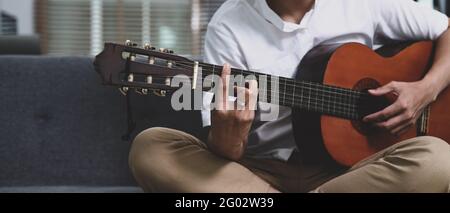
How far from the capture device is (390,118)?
4.01ft

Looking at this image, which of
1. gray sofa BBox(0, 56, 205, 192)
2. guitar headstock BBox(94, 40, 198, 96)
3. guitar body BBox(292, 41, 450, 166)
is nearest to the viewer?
guitar headstock BBox(94, 40, 198, 96)

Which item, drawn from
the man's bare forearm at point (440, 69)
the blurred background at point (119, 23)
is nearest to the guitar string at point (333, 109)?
the man's bare forearm at point (440, 69)

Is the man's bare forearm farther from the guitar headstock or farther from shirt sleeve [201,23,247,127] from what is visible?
the guitar headstock

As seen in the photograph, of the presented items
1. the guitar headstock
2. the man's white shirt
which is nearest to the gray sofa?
the man's white shirt

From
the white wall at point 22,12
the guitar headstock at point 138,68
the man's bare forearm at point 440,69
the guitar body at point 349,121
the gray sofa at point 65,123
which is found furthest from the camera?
the white wall at point 22,12

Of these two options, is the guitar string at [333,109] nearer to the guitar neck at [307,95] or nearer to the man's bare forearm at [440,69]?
the guitar neck at [307,95]

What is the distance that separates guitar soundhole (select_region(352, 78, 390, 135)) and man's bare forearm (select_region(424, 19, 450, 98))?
0.46 feet

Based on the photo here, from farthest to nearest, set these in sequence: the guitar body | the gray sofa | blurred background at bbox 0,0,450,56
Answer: blurred background at bbox 0,0,450,56 → the gray sofa → the guitar body

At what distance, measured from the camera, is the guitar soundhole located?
1.21 meters

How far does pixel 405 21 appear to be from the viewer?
1.34 m

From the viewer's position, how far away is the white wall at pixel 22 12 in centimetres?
340

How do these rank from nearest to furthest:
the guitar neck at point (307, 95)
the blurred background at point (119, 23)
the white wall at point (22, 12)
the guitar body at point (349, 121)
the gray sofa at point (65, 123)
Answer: the guitar neck at point (307, 95)
the guitar body at point (349, 121)
the gray sofa at point (65, 123)
the white wall at point (22, 12)
the blurred background at point (119, 23)

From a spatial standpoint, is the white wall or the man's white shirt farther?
the white wall

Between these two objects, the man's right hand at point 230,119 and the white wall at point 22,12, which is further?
the white wall at point 22,12
